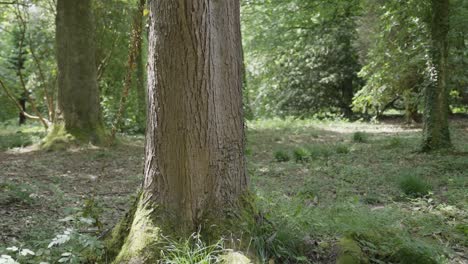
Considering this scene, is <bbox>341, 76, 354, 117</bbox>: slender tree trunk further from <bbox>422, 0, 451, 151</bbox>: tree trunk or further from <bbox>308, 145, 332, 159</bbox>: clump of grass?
<bbox>422, 0, 451, 151</bbox>: tree trunk

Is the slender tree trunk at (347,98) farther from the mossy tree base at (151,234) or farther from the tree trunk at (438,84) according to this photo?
the mossy tree base at (151,234)

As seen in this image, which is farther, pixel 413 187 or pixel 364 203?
pixel 413 187

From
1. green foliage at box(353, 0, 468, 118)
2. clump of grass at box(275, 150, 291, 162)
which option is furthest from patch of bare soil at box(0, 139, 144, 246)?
green foliage at box(353, 0, 468, 118)

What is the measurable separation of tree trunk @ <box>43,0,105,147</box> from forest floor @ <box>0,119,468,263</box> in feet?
2.06

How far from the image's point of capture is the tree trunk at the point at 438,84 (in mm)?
9078

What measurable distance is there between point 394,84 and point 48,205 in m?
11.8

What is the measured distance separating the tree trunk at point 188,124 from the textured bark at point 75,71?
715 cm

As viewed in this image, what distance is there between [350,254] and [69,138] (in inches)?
316

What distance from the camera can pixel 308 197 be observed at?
20.4 ft

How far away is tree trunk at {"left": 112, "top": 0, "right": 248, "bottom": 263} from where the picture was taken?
11.1ft

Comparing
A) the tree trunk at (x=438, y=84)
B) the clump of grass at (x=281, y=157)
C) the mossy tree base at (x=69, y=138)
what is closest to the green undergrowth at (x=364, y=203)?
the clump of grass at (x=281, y=157)

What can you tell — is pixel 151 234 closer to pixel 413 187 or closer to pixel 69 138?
pixel 413 187

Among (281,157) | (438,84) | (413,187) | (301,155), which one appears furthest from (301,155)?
(413,187)

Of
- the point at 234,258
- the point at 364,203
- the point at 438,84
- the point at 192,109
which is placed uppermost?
the point at 438,84
